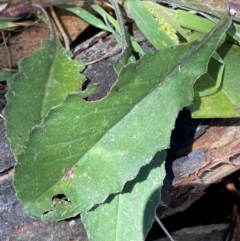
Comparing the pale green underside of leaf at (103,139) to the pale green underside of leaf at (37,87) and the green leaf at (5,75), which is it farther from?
the green leaf at (5,75)

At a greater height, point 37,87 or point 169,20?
point 169,20

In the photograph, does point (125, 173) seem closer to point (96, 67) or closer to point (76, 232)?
point (76, 232)

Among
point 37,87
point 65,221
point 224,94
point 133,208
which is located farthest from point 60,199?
point 224,94

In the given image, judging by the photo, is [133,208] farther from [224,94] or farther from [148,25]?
[148,25]

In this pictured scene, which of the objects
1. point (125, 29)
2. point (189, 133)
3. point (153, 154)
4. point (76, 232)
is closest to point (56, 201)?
point (76, 232)

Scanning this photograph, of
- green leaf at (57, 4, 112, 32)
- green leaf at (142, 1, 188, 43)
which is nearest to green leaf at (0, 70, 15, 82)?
green leaf at (57, 4, 112, 32)

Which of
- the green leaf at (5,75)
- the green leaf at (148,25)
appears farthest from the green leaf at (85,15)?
the green leaf at (5,75)
